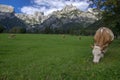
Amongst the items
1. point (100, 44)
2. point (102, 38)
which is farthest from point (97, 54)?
point (102, 38)

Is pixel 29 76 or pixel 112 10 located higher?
pixel 112 10

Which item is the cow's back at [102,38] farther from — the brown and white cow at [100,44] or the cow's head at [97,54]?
the cow's head at [97,54]

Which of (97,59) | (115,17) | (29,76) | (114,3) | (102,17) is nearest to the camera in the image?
(29,76)

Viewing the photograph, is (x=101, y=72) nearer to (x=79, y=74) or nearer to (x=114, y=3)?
(x=79, y=74)

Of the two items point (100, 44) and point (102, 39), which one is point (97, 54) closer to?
point (100, 44)

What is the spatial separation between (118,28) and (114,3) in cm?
694

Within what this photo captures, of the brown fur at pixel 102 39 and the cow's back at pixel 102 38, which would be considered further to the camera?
the cow's back at pixel 102 38

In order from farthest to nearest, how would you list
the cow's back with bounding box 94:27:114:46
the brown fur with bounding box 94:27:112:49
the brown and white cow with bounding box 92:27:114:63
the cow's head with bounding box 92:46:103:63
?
the cow's back with bounding box 94:27:114:46, the brown fur with bounding box 94:27:112:49, the brown and white cow with bounding box 92:27:114:63, the cow's head with bounding box 92:46:103:63

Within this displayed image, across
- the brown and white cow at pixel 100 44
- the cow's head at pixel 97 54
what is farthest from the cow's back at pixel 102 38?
the cow's head at pixel 97 54

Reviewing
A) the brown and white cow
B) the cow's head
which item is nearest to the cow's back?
the brown and white cow

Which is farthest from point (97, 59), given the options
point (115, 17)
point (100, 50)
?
point (115, 17)

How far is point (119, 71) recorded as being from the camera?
41.2ft

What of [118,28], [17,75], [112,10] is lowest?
[17,75]

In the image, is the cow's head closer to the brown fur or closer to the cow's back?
the brown fur
